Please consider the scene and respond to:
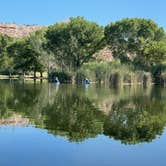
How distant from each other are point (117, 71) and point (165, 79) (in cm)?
927

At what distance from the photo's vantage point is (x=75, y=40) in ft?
218

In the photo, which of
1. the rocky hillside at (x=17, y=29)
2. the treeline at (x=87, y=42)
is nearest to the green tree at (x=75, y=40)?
the treeline at (x=87, y=42)

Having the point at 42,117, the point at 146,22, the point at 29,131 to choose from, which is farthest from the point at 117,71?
the point at 29,131

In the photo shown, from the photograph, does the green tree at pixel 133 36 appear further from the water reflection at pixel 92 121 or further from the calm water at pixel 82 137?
the calm water at pixel 82 137

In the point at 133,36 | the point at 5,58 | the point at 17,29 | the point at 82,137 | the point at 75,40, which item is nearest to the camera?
the point at 82,137

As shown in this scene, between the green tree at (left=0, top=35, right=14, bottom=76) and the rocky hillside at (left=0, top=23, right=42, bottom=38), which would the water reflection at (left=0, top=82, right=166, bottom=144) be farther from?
the rocky hillside at (left=0, top=23, right=42, bottom=38)

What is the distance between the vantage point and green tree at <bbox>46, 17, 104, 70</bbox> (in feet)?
220

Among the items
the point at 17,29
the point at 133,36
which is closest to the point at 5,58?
the point at 133,36

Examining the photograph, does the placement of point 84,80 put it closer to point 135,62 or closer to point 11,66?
point 135,62

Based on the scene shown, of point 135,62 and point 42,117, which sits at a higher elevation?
point 135,62

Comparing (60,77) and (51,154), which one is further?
(60,77)

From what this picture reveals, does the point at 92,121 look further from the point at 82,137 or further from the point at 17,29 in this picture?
the point at 17,29

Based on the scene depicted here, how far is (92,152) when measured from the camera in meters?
8.90

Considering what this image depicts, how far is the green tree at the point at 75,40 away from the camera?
67000mm
